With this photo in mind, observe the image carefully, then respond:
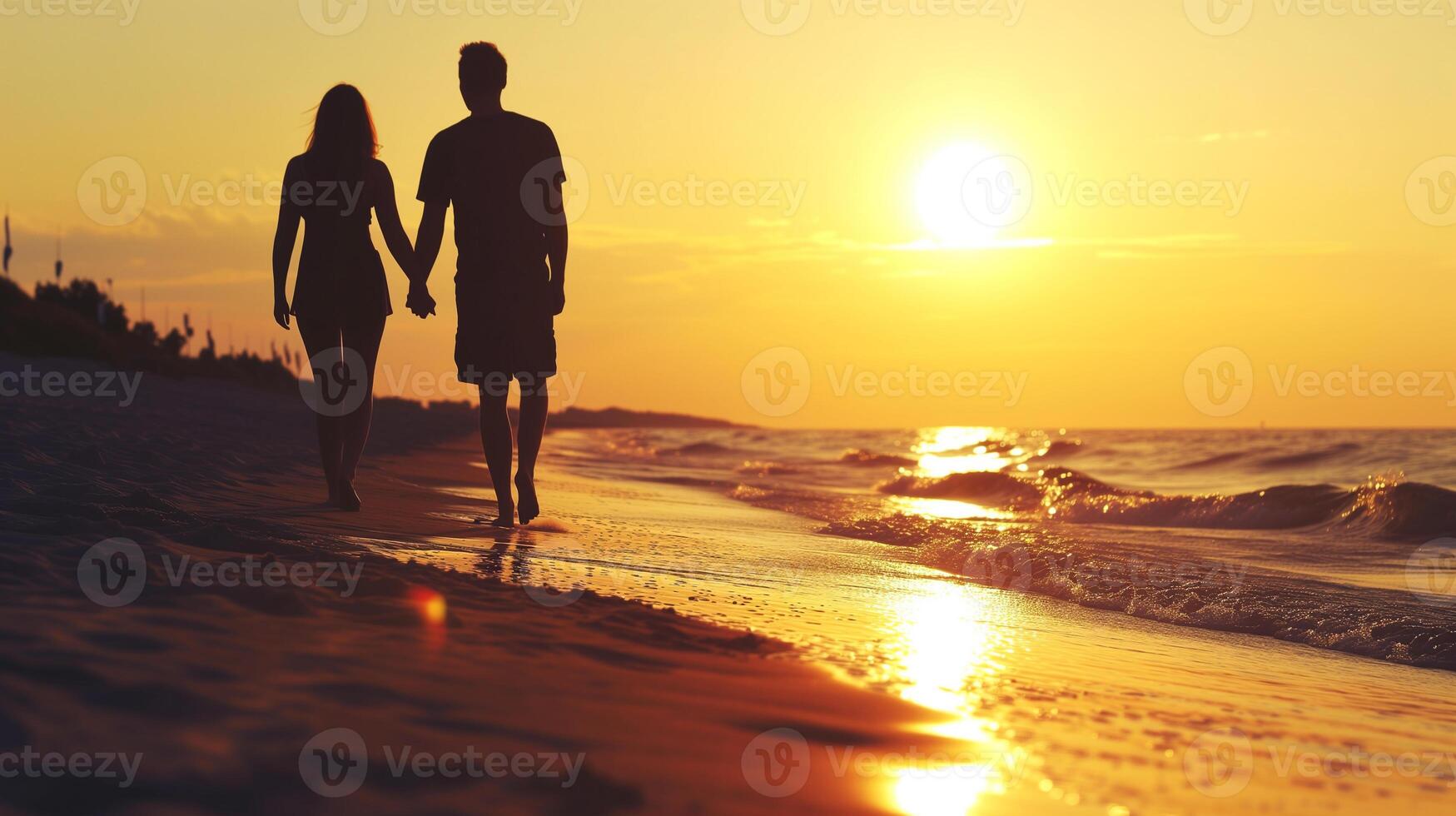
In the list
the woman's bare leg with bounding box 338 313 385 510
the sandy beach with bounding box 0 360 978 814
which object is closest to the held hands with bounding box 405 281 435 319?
the woman's bare leg with bounding box 338 313 385 510

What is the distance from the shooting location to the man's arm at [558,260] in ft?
17.5

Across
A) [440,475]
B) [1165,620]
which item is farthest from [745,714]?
[440,475]

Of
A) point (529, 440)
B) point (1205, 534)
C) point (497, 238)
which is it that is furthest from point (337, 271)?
point (1205, 534)

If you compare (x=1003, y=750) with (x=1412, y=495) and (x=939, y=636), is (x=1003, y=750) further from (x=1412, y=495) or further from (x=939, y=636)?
(x=1412, y=495)

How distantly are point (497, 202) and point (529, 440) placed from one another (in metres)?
1.17

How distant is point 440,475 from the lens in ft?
32.9

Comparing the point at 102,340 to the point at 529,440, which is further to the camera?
the point at 102,340

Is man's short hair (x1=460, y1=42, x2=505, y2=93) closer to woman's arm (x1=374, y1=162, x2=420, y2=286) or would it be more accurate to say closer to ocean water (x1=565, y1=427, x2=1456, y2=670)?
woman's arm (x1=374, y1=162, x2=420, y2=286)

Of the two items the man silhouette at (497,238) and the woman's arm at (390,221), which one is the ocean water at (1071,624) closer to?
the man silhouette at (497,238)

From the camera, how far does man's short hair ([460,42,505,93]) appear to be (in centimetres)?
529

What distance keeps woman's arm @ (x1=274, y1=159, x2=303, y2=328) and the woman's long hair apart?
0.15 meters

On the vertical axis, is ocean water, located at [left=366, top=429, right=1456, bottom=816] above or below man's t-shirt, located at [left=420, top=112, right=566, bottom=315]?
below

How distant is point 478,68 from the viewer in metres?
5.29

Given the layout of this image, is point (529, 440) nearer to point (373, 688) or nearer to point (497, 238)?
point (497, 238)
